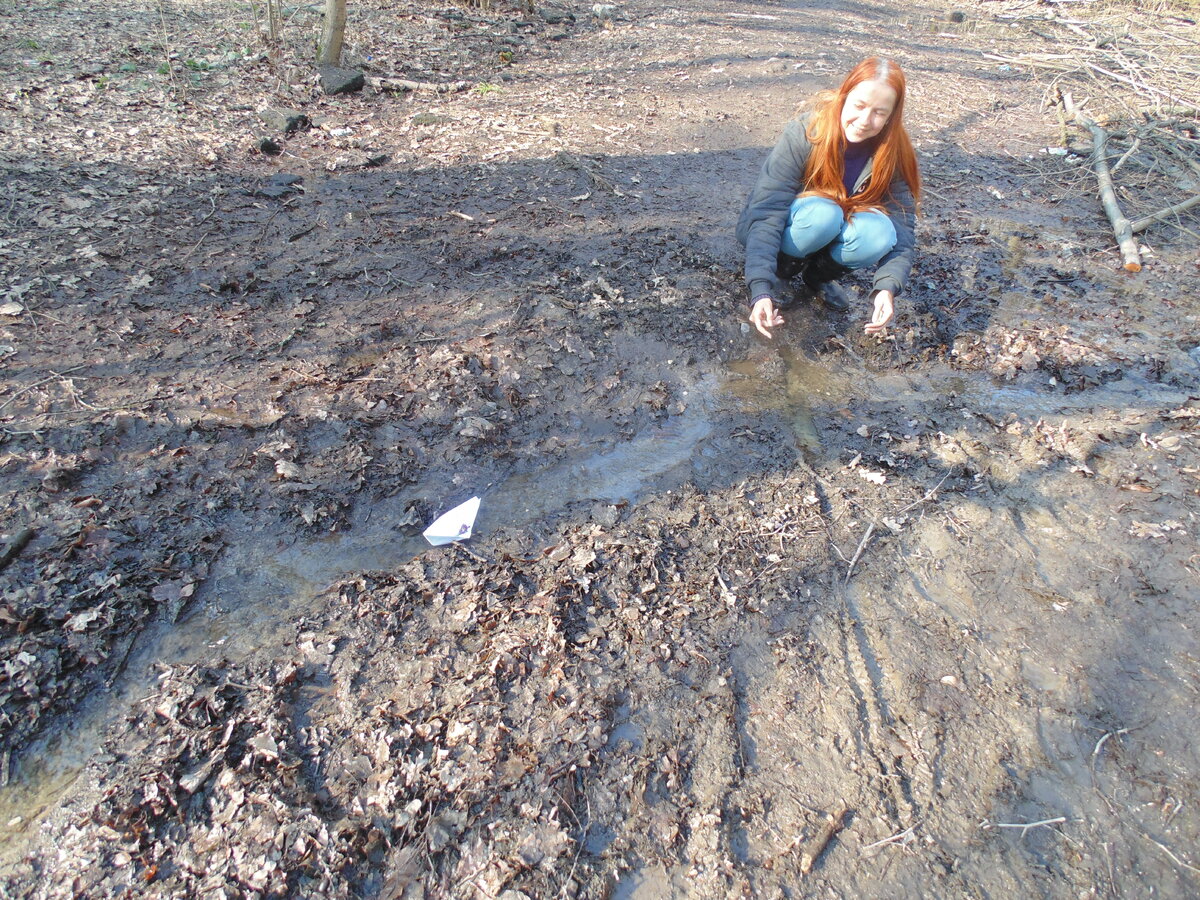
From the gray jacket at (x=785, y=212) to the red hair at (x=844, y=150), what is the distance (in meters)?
0.05

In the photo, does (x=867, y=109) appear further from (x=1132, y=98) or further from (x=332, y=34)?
(x=1132, y=98)

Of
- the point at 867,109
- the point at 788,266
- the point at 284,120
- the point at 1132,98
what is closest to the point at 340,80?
the point at 284,120

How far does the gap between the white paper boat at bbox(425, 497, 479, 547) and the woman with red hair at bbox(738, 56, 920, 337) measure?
158 cm

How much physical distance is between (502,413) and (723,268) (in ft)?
6.44

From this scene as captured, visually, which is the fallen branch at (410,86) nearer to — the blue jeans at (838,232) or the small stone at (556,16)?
the small stone at (556,16)

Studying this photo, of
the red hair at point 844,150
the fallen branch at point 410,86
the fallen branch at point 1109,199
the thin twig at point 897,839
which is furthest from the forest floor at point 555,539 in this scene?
the fallen branch at point 410,86

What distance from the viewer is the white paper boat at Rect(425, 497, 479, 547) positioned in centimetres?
258

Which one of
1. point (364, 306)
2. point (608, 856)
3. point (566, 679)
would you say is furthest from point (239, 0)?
point (608, 856)

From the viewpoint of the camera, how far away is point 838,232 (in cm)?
359

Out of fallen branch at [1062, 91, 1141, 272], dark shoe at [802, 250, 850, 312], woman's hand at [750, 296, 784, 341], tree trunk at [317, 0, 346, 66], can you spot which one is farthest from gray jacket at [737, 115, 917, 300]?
tree trunk at [317, 0, 346, 66]

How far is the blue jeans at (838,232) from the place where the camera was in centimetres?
346

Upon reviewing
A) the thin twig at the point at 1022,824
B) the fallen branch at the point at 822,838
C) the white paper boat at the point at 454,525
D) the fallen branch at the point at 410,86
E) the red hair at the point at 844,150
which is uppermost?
the red hair at the point at 844,150

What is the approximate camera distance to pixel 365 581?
2.39 metres

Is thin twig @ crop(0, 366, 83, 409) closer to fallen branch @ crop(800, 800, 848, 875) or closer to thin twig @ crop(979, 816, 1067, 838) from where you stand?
fallen branch @ crop(800, 800, 848, 875)
